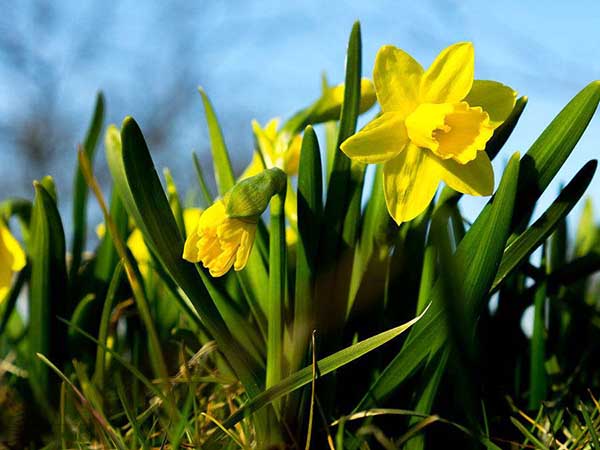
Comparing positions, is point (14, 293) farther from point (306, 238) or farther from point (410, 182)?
point (410, 182)

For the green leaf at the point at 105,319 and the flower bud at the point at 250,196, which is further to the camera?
the green leaf at the point at 105,319

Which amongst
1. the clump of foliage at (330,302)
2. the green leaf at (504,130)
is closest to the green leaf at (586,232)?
the clump of foliage at (330,302)

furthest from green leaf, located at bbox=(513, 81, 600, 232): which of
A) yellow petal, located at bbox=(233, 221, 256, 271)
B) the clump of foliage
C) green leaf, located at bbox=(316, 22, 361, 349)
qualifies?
yellow petal, located at bbox=(233, 221, 256, 271)

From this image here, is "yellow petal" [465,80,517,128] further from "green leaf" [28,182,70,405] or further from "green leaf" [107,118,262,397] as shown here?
"green leaf" [28,182,70,405]

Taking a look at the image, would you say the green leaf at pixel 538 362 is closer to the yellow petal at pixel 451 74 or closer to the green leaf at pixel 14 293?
the yellow petal at pixel 451 74

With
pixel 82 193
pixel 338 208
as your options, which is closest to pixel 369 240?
pixel 338 208

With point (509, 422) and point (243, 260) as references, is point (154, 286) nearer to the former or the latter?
point (243, 260)
